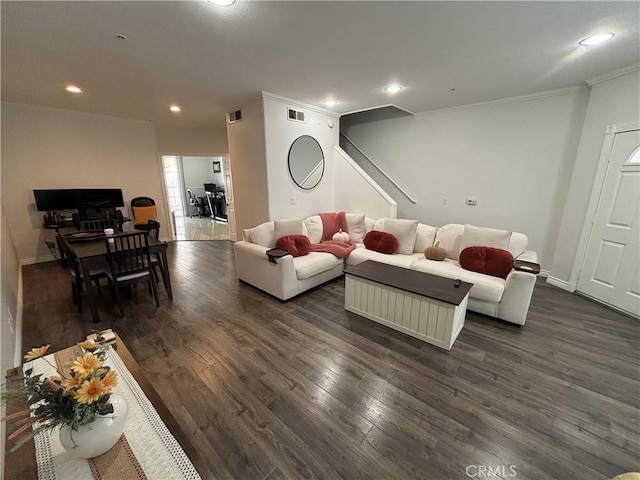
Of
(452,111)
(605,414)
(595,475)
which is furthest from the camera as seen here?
(452,111)

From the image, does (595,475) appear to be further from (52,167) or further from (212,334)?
(52,167)

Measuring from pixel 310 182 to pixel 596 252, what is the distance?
13.3ft

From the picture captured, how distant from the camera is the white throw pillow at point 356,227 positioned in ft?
14.3

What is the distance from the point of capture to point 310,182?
4.50m

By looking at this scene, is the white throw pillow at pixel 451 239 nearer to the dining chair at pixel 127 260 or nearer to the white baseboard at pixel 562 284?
the white baseboard at pixel 562 284

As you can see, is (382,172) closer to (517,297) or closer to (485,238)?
(485,238)

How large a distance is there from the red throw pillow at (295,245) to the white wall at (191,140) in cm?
392

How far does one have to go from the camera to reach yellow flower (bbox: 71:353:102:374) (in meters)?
0.82

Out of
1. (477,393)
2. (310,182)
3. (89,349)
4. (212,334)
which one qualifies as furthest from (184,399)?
(310,182)

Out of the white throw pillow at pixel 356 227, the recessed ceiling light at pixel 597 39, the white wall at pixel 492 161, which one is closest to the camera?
the recessed ceiling light at pixel 597 39

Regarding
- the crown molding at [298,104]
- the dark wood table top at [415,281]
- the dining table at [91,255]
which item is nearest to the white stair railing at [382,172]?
the crown molding at [298,104]

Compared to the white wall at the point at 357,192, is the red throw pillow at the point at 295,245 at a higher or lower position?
lower

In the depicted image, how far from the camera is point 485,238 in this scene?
314 centimetres

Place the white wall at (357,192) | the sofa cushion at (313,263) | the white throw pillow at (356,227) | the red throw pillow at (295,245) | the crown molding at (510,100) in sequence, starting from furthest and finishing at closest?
the white wall at (357,192)
the white throw pillow at (356,227)
the red throw pillow at (295,245)
the crown molding at (510,100)
the sofa cushion at (313,263)
